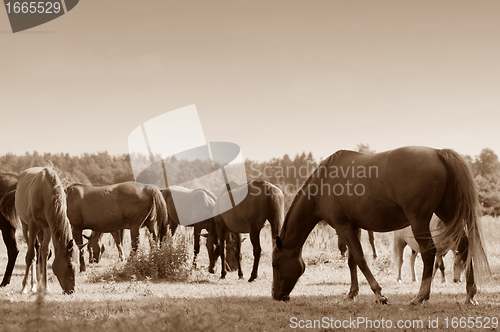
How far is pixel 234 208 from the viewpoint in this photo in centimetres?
1047

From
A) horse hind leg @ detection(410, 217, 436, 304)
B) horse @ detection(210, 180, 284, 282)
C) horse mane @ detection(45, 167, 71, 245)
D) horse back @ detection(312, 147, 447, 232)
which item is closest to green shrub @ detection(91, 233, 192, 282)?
horse @ detection(210, 180, 284, 282)

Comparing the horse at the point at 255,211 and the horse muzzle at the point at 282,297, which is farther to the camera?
the horse at the point at 255,211

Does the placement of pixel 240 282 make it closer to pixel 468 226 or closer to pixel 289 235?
pixel 289 235

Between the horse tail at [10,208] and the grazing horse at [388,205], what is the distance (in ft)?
20.2

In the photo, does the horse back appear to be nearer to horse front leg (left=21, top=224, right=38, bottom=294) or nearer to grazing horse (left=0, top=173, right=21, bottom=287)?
horse front leg (left=21, top=224, right=38, bottom=294)

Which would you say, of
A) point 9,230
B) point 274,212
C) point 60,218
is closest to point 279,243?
point 274,212

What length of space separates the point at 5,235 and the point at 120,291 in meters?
3.48

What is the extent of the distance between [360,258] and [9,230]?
7.85m

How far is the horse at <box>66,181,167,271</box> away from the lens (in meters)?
11.3

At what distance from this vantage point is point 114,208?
1127 cm

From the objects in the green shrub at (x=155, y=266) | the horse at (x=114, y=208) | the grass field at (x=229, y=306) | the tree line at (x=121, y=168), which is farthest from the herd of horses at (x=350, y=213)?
the tree line at (x=121, y=168)

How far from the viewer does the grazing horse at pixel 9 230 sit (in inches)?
348

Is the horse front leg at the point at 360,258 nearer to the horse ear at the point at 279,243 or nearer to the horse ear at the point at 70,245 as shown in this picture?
the horse ear at the point at 279,243

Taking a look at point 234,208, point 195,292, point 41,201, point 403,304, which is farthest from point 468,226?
point 41,201
